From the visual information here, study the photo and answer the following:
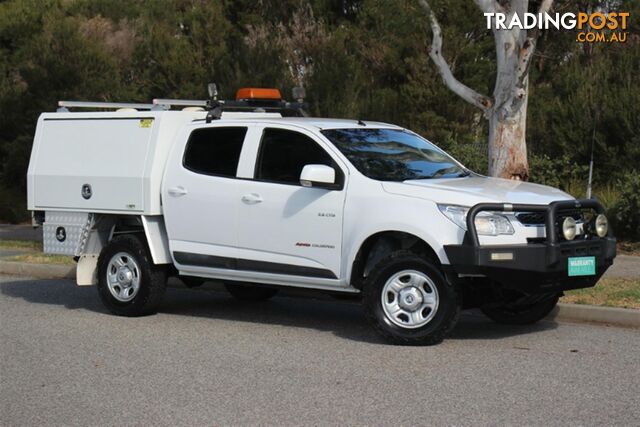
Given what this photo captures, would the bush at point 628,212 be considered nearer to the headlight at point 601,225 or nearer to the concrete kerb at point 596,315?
the concrete kerb at point 596,315

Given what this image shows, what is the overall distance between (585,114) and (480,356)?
34.9ft

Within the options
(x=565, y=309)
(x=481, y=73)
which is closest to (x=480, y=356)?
(x=565, y=309)

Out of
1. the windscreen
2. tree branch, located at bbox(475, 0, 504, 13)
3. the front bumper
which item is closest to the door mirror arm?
the windscreen

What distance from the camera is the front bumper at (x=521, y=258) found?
8.38 m

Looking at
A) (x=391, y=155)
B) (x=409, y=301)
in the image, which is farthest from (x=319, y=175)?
(x=409, y=301)

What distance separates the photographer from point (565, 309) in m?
10.2

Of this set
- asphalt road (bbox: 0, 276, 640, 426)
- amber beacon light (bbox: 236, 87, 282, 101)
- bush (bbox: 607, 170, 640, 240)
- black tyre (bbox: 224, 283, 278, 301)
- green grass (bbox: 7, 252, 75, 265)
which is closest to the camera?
asphalt road (bbox: 0, 276, 640, 426)

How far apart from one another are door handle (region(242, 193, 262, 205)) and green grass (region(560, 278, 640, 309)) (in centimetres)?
315

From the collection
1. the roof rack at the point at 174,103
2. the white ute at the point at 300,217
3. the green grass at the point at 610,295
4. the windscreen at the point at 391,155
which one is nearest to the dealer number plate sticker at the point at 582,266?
the white ute at the point at 300,217

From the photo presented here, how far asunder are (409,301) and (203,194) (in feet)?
8.14

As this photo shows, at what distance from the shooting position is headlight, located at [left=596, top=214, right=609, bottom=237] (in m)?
9.17

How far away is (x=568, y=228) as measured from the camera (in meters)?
8.73

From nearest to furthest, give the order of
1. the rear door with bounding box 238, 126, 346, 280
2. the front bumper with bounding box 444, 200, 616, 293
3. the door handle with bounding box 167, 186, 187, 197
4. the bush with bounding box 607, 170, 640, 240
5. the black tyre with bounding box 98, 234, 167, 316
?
1. the front bumper with bounding box 444, 200, 616, 293
2. the rear door with bounding box 238, 126, 346, 280
3. the door handle with bounding box 167, 186, 187, 197
4. the black tyre with bounding box 98, 234, 167, 316
5. the bush with bounding box 607, 170, 640, 240

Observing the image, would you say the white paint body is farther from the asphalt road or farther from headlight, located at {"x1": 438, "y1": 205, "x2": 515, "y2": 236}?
the asphalt road
